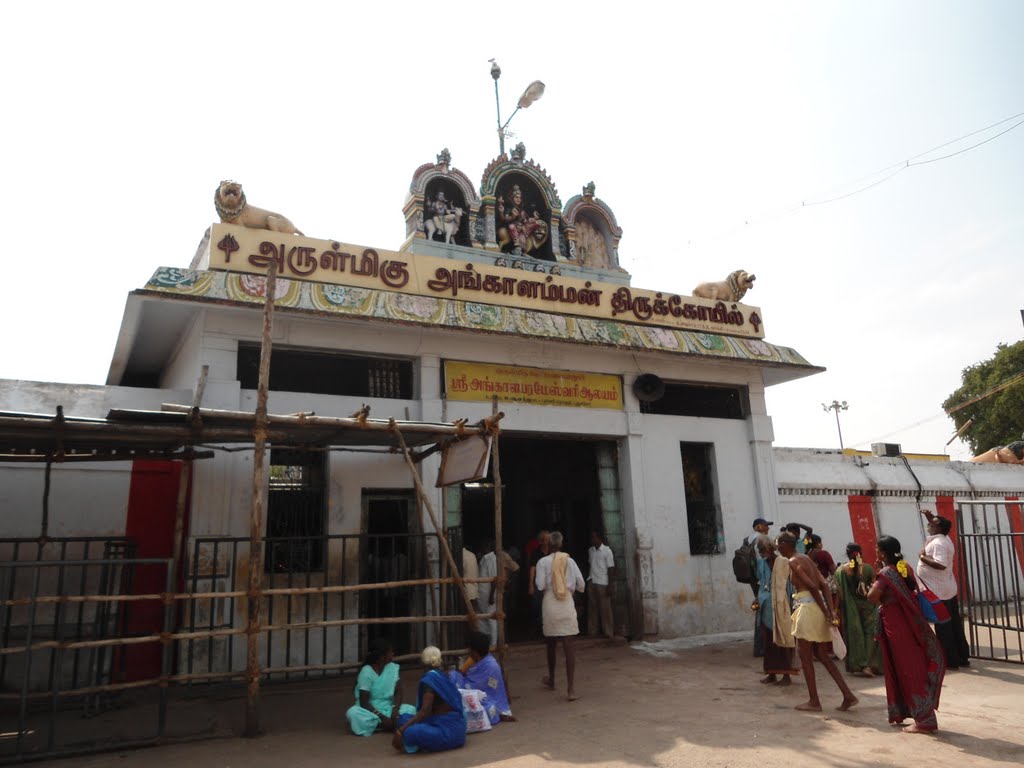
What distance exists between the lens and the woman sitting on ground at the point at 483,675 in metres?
5.75

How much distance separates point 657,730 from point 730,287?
8539 millimetres

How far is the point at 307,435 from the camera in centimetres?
685

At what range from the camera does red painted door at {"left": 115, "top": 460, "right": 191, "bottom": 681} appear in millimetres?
7332

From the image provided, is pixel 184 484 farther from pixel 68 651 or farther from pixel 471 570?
pixel 471 570

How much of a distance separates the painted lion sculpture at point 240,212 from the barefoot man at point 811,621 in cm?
706

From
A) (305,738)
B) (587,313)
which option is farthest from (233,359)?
(587,313)

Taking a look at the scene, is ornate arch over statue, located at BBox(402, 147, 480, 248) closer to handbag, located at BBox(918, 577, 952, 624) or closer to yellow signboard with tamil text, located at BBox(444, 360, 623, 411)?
yellow signboard with tamil text, located at BBox(444, 360, 623, 411)

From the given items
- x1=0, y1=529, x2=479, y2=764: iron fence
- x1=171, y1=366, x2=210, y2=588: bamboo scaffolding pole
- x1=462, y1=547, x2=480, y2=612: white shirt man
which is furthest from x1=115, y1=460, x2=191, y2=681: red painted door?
x1=462, y1=547, x2=480, y2=612: white shirt man

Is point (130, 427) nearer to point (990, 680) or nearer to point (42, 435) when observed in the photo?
point (42, 435)

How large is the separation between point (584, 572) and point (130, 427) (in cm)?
786

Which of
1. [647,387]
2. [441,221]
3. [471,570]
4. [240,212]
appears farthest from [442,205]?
[471,570]

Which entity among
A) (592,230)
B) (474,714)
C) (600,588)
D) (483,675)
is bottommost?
(474,714)

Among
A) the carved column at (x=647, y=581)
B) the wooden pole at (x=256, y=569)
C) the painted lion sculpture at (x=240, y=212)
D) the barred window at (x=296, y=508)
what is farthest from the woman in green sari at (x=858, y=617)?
the painted lion sculpture at (x=240, y=212)

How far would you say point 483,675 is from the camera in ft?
19.0
